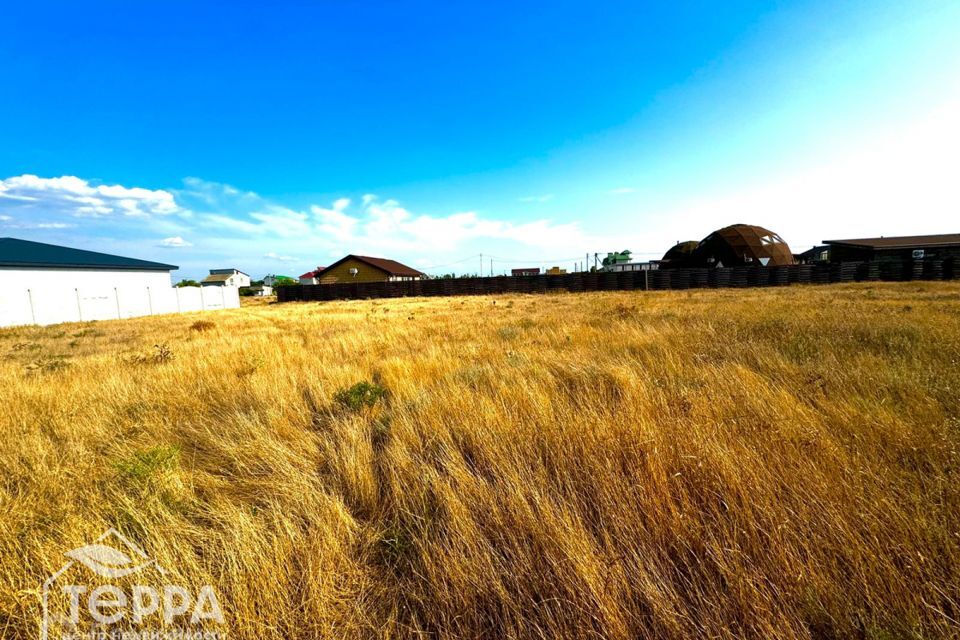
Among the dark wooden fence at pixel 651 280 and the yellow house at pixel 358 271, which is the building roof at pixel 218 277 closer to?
the yellow house at pixel 358 271

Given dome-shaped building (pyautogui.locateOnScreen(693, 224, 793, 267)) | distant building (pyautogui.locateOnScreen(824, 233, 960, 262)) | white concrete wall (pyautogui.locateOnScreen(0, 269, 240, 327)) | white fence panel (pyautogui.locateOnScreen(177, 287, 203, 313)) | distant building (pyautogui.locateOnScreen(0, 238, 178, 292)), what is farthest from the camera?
distant building (pyautogui.locateOnScreen(824, 233, 960, 262))

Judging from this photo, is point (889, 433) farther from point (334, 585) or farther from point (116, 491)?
point (116, 491)

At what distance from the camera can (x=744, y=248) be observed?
33750 millimetres

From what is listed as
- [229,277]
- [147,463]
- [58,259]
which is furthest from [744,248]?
[229,277]

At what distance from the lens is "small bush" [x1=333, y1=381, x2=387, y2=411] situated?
399 cm

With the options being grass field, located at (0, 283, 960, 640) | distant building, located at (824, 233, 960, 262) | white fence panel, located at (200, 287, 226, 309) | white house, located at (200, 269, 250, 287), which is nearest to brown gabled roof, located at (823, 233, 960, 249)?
distant building, located at (824, 233, 960, 262)

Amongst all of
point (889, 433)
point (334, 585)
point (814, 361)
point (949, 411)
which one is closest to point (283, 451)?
point (334, 585)

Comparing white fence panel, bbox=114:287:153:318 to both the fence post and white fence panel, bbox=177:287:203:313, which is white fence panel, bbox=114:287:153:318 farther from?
the fence post

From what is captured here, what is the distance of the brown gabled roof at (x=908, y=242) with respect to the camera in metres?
37.4

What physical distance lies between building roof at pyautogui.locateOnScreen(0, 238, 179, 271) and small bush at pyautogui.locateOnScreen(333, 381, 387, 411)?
101 feet

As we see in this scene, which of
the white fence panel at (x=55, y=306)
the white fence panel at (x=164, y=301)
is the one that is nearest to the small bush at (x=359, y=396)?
the white fence panel at (x=55, y=306)

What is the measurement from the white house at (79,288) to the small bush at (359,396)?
93.5 feet

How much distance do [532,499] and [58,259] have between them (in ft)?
119

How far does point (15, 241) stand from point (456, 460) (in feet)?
142
